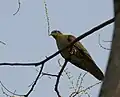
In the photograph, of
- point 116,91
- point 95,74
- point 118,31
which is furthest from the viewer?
point 95,74

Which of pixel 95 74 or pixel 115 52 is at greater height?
pixel 115 52

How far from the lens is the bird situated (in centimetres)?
333

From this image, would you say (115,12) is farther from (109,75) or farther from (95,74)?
(95,74)

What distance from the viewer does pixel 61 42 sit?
3.83 meters

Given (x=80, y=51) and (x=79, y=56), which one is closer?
(x=79, y=56)

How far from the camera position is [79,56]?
11.6ft

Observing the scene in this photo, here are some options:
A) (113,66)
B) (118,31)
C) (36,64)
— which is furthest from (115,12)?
(36,64)

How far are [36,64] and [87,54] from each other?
175 cm

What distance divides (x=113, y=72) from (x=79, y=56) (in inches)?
111

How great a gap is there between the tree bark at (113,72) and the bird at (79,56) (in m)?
2.30

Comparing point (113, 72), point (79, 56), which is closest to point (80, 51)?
point (79, 56)

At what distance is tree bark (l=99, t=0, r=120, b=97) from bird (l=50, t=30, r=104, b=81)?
7.56 ft

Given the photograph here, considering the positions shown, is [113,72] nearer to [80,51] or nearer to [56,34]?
[80,51]

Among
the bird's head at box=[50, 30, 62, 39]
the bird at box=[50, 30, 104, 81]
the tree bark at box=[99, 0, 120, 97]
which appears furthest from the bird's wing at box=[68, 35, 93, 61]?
the tree bark at box=[99, 0, 120, 97]
